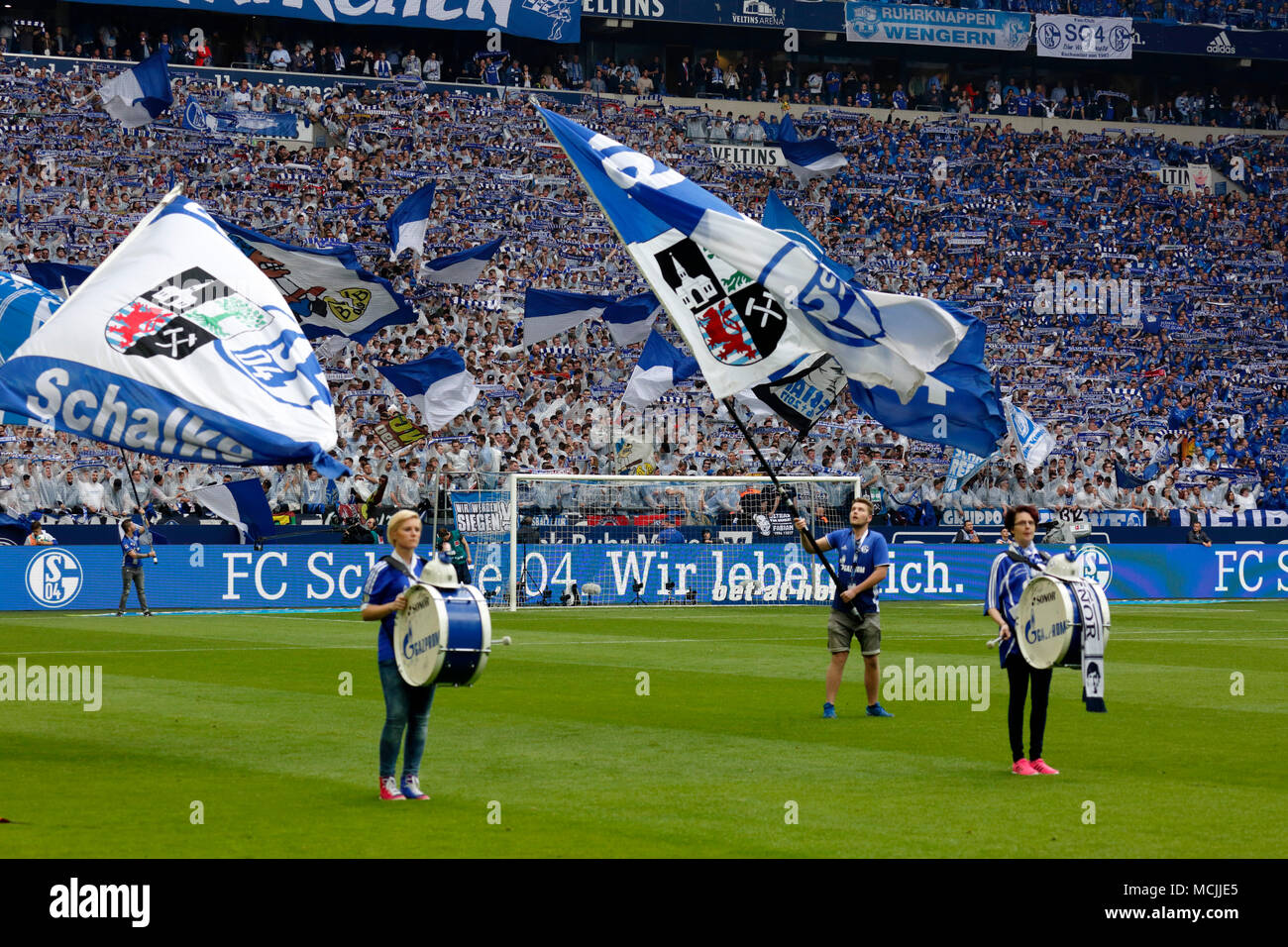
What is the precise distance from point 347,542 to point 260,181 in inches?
616

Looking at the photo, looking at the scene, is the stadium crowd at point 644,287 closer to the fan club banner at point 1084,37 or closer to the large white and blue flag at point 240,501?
the large white and blue flag at point 240,501

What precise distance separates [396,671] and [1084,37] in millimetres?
62079

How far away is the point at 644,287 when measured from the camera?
46.8 m

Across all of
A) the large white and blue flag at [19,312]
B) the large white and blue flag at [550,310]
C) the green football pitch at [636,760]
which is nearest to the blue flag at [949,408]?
the green football pitch at [636,760]

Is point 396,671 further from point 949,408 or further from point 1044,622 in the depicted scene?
point 949,408

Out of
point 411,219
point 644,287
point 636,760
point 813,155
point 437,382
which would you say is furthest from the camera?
point 644,287

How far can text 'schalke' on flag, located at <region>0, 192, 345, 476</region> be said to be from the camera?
13.1 m

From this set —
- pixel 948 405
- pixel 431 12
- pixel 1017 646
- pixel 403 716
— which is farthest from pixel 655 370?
pixel 431 12

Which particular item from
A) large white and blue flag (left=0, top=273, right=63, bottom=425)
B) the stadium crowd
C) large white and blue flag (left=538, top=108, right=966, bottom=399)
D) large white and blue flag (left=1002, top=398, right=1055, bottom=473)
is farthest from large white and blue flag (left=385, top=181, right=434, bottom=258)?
large white and blue flag (left=0, top=273, right=63, bottom=425)

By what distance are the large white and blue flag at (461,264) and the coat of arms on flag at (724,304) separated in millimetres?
18622

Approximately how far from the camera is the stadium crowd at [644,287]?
3875 centimetres

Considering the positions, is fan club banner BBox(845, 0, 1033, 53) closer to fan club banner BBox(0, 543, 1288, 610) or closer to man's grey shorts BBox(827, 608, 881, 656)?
fan club banner BBox(0, 543, 1288, 610)

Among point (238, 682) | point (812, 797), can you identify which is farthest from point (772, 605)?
point (812, 797)

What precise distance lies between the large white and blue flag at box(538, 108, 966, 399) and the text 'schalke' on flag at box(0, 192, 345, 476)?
449 centimetres
